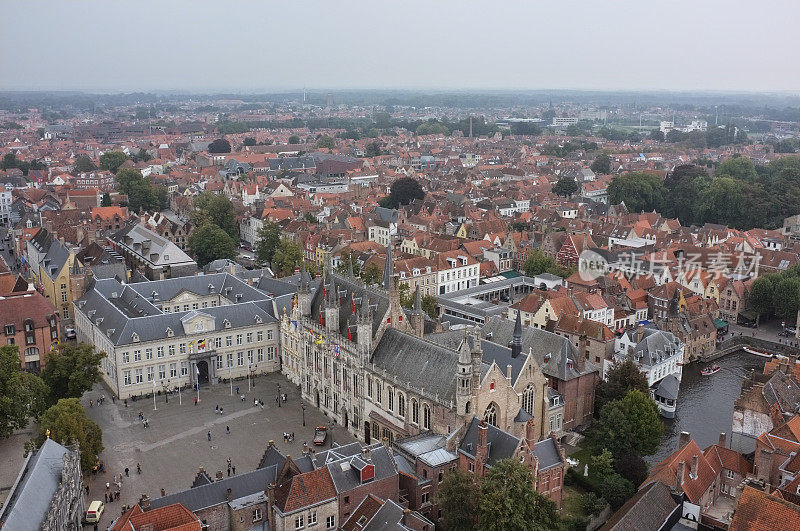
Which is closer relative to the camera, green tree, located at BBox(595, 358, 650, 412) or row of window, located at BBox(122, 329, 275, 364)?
green tree, located at BBox(595, 358, 650, 412)

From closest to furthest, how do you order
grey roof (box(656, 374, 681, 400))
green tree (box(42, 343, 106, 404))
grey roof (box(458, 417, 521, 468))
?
grey roof (box(458, 417, 521, 468)) → green tree (box(42, 343, 106, 404)) → grey roof (box(656, 374, 681, 400))

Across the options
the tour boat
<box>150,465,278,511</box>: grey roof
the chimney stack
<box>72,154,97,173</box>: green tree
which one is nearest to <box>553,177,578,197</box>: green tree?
the tour boat

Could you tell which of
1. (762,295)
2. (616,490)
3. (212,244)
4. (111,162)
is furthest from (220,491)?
(111,162)

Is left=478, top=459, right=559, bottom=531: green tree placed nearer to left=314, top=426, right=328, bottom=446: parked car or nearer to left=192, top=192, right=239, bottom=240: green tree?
left=314, top=426, right=328, bottom=446: parked car

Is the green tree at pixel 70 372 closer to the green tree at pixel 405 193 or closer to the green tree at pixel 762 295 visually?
the green tree at pixel 762 295

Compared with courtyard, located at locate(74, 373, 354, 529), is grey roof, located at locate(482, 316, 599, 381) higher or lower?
higher

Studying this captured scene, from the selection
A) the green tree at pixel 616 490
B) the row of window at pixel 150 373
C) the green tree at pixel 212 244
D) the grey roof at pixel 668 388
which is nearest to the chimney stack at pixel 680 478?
the green tree at pixel 616 490
